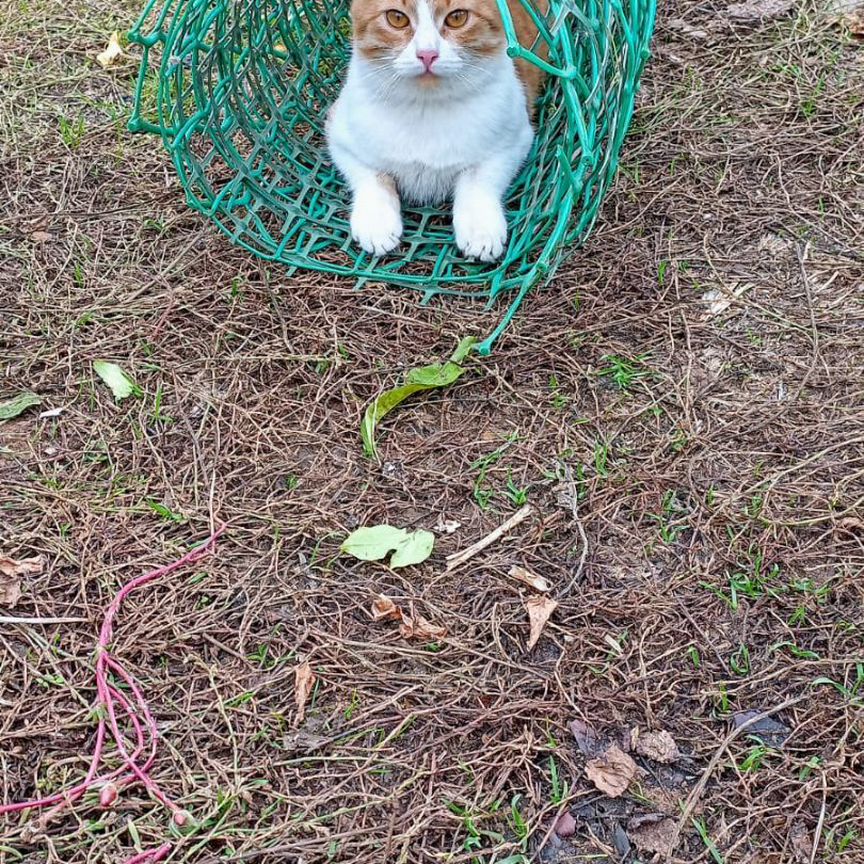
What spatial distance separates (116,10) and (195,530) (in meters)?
2.52

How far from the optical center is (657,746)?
5.31 ft

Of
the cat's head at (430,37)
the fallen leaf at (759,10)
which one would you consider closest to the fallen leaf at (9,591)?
the cat's head at (430,37)

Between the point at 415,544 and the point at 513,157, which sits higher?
the point at 513,157

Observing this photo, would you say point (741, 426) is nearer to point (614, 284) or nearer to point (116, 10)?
point (614, 284)

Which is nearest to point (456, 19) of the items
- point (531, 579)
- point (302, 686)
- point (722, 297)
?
point (722, 297)

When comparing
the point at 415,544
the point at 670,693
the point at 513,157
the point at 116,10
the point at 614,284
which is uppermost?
the point at 116,10

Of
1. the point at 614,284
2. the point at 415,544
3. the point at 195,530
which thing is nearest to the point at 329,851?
the point at 415,544

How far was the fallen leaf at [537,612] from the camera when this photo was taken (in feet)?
5.79

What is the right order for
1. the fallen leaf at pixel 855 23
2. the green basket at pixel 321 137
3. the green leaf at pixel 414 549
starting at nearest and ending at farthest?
the green leaf at pixel 414 549, the green basket at pixel 321 137, the fallen leaf at pixel 855 23

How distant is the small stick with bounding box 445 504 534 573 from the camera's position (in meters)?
1.89

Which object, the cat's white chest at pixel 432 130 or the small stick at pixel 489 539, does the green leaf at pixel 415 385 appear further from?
the cat's white chest at pixel 432 130

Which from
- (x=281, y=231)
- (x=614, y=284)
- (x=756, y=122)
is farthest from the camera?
(x=756, y=122)

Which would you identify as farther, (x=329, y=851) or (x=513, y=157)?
(x=513, y=157)

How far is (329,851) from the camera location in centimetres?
148
